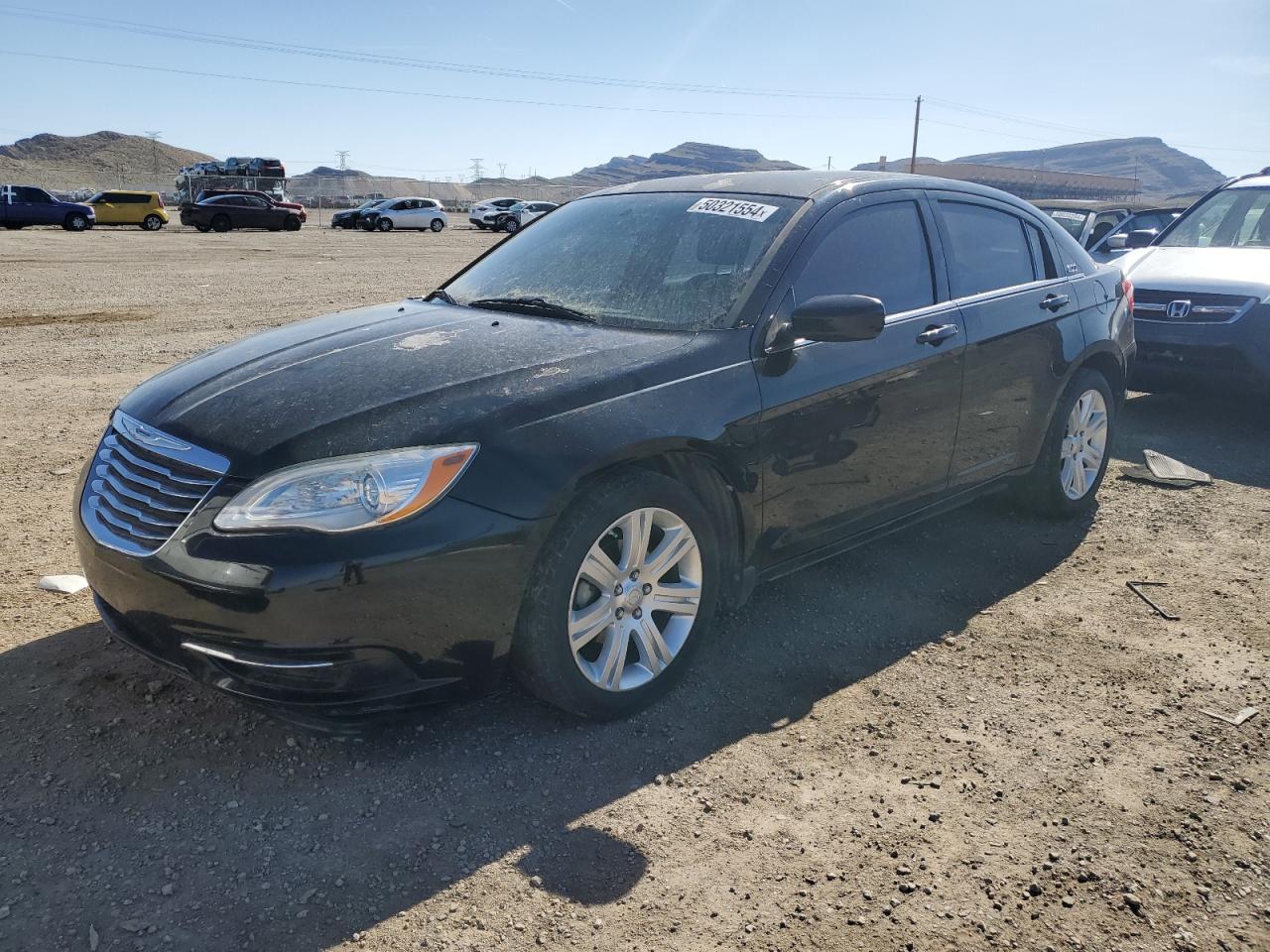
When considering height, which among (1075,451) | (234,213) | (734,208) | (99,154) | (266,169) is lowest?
(1075,451)

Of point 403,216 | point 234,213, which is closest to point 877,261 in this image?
point 234,213

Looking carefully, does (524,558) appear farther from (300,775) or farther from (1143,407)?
(1143,407)

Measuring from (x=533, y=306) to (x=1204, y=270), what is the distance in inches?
243

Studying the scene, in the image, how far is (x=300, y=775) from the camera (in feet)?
9.88

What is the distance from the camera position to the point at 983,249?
4.70 meters

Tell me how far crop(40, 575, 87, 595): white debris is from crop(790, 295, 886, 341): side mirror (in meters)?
3.09

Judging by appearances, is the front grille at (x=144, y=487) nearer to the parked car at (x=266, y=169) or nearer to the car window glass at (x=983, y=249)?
the car window glass at (x=983, y=249)

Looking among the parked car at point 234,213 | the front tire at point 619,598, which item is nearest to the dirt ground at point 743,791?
the front tire at point 619,598

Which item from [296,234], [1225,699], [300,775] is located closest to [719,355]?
[300,775]

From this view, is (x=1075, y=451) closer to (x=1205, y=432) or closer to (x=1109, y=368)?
(x=1109, y=368)

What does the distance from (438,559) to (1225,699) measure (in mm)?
2781

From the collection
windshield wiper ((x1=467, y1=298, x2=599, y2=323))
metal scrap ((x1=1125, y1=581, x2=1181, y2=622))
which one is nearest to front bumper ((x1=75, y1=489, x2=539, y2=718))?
windshield wiper ((x1=467, y1=298, x2=599, y2=323))

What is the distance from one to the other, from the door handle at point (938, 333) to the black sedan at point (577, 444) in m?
0.03

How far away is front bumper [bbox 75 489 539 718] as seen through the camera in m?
2.69
